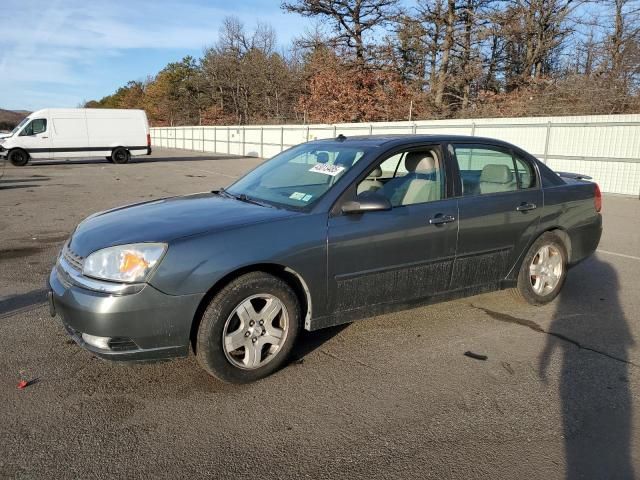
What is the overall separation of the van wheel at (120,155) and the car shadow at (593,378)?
23.9m

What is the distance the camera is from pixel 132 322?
117 inches

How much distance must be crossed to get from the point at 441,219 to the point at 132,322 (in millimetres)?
2392

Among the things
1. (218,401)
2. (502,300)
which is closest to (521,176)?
(502,300)

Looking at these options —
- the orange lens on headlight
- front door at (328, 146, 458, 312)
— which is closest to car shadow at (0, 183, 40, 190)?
the orange lens on headlight

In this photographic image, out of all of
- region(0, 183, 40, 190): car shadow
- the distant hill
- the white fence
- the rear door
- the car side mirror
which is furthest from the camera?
the distant hill

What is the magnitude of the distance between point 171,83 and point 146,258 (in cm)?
6968

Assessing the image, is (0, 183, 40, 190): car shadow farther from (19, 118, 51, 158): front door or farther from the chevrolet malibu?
the chevrolet malibu

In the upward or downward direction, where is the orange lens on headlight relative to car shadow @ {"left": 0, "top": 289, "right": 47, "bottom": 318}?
upward

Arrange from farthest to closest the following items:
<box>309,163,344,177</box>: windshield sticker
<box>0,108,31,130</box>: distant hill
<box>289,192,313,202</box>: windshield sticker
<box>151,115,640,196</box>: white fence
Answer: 1. <box>0,108,31,130</box>: distant hill
2. <box>151,115,640,196</box>: white fence
3. <box>309,163,344,177</box>: windshield sticker
4. <box>289,192,313,202</box>: windshield sticker

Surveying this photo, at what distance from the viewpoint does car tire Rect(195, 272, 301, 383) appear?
3.17 metres

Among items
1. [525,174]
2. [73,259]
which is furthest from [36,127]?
[525,174]

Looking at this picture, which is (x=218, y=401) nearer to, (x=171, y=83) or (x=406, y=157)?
(x=406, y=157)

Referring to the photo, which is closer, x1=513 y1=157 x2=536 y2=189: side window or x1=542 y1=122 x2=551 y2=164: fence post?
x1=513 y1=157 x2=536 y2=189: side window

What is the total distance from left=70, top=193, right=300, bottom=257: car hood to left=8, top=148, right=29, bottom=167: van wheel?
897 inches
